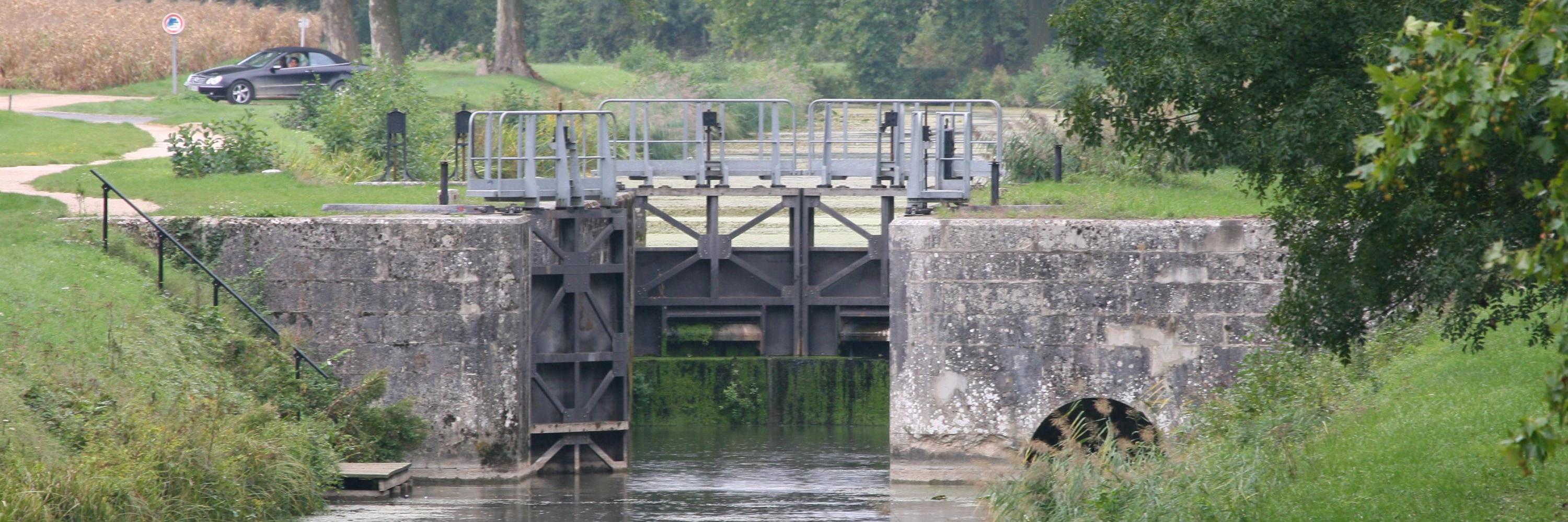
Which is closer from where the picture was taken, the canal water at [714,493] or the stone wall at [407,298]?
the canal water at [714,493]

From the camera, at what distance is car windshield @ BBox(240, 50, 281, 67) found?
32.2m

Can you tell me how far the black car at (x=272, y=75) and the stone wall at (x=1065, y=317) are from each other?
18582mm

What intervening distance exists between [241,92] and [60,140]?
8.51 m

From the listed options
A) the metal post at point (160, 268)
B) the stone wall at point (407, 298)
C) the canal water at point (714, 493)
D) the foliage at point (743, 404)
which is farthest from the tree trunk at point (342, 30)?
the metal post at point (160, 268)

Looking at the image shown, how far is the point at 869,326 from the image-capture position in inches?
840

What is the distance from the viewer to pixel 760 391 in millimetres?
21016

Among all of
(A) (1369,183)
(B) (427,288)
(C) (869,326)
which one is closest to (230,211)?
(B) (427,288)

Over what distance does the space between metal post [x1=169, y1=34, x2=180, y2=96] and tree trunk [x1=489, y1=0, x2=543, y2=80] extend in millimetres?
6355

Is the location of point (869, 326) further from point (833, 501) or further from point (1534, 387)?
point (1534, 387)

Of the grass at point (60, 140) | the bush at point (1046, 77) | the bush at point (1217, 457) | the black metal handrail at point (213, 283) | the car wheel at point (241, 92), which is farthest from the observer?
the bush at point (1046, 77)

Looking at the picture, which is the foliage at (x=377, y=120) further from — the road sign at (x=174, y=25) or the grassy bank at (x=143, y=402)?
the grassy bank at (x=143, y=402)

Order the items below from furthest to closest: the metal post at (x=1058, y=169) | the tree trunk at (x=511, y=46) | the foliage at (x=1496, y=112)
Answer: the tree trunk at (x=511, y=46) < the metal post at (x=1058, y=169) < the foliage at (x=1496, y=112)

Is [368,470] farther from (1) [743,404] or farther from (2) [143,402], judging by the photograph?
(1) [743,404]

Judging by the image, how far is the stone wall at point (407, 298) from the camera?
15.2m
